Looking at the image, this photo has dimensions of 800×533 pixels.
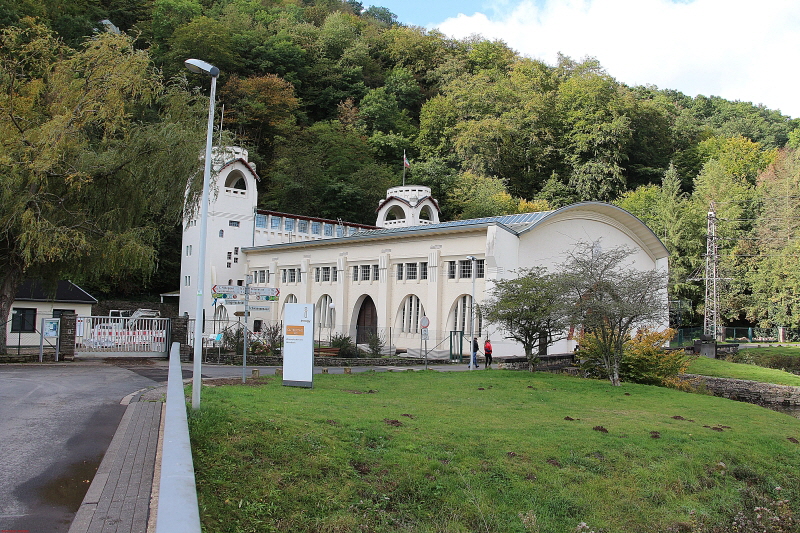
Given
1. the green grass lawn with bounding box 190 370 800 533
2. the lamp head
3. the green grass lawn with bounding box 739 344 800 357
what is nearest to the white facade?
the green grass lawn with bounding box 190 370 800 533

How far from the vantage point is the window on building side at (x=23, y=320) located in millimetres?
38406

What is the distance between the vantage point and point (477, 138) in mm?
70375

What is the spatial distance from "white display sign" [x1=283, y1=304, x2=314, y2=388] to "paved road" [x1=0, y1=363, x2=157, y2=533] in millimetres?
4095

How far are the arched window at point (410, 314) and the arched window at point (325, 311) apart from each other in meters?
6.59

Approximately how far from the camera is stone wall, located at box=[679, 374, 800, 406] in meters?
32.0

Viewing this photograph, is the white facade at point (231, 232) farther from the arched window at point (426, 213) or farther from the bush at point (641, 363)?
the bush at point (641, 363)

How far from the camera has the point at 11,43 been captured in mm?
24906

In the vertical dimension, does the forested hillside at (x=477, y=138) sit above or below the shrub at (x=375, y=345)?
above

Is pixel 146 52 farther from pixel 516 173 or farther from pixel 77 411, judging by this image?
pixel 516 173

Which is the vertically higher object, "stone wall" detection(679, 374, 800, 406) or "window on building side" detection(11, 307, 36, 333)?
"window on building side" detection(11, 307, 36, 333)

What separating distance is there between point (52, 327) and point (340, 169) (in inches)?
1689

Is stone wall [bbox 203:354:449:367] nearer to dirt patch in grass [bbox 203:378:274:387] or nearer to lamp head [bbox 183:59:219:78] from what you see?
dirt patch in grass [bbox 203:378:274:387]

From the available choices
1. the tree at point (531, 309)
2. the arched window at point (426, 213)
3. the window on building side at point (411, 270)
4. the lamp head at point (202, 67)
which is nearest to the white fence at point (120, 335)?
the tree at point (531, 309)

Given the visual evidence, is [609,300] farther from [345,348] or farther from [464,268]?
[345,348]
